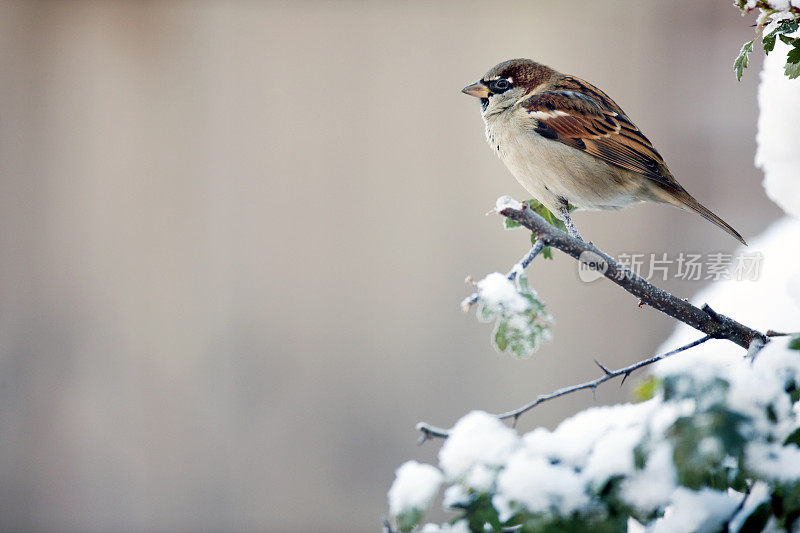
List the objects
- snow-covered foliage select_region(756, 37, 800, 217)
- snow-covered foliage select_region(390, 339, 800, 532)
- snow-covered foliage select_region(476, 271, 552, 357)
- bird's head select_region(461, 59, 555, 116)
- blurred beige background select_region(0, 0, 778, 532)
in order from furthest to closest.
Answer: blurred beige background select_region(0, 0, 778, 532) < bird's head select_region(461, 59, 555, 116) < snow-covered foliage select_region(756, 37, 800, 217) < snow-covered foliage select_region(476, 271, 552, 357) < snow-covered foliage select_region(390, 339, 800, 532)

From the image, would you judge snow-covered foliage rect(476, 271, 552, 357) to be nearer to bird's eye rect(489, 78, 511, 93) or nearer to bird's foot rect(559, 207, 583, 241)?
bird's foot rect(559, 207, 583, 241)

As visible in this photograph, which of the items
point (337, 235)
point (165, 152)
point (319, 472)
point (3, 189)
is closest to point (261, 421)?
point (319, 472)

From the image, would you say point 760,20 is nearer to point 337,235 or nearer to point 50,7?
point 337,235

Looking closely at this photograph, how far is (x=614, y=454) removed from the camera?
56 cm

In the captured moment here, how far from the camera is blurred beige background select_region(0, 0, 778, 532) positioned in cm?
267

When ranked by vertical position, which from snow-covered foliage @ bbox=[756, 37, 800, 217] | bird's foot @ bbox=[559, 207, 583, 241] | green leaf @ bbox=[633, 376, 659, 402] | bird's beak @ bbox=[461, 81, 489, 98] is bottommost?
green leaf @ bbox=[633, 376, 659, 402]

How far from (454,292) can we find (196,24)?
4.31 feet

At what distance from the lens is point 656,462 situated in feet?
1.72

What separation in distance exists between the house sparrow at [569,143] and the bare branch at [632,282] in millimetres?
440

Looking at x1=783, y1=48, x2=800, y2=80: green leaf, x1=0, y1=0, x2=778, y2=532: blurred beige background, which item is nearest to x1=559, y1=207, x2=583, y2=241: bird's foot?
x1=783, y1=48, x2=800, y2=80: green leaf

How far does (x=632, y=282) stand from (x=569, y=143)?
618 mm

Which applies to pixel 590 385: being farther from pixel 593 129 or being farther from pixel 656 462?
pixel 593 129

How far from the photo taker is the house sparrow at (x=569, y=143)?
45.5 inches

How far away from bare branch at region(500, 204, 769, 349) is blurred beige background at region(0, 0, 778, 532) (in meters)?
1.98
